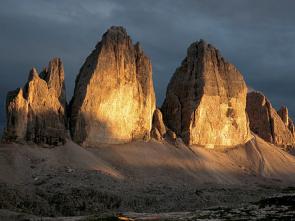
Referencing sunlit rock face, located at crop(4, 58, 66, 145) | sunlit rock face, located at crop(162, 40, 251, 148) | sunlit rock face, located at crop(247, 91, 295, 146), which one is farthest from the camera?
sunlit rock face, located at crop(247, 91, 295, 146)

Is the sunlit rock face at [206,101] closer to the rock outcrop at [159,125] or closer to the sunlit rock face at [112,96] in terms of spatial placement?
the rock outcrop at [159,125]

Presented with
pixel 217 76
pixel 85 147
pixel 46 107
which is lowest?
pixel 85 147

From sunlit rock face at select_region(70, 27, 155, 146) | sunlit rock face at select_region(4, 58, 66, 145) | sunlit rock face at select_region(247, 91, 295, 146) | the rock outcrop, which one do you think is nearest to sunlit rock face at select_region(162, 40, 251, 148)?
the rock outcrop

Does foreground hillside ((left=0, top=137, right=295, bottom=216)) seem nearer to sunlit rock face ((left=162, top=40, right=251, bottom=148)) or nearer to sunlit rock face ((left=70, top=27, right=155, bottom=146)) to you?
sunlit rock face ((left=70, top=27, right=155, bottom=146))

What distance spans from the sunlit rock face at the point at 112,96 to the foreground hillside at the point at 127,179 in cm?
219

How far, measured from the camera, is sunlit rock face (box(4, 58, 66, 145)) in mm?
66750

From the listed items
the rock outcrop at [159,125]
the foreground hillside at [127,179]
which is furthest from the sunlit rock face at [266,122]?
the rock outcrop at [159,125]

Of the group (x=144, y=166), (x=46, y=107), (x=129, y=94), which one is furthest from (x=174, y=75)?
(x=46, y=107)

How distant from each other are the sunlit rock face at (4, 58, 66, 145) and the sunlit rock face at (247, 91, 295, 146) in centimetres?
5318

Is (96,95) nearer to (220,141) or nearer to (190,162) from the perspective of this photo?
(190,162)

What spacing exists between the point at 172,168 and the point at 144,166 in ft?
15.8

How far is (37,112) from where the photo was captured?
6975 cm

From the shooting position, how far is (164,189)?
67.6 m

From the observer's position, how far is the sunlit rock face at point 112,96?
75.8 metres
